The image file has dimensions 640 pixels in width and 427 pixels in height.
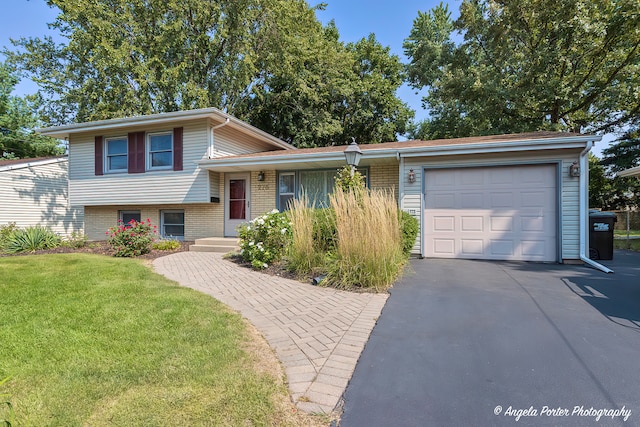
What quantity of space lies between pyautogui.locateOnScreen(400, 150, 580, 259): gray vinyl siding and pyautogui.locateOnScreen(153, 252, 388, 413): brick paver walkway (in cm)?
400

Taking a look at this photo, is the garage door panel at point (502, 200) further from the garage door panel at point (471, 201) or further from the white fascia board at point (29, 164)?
the white fascia board at point (29, 164)

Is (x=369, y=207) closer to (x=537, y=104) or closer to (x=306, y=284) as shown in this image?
(x=306, y=284)

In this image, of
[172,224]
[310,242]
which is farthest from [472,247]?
[172,224]

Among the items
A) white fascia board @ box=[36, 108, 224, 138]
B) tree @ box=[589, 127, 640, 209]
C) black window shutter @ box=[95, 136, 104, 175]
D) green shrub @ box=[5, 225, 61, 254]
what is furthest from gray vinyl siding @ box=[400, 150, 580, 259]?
tree @ box=[589, 127, 640, 209]

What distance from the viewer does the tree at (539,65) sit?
11.7 m

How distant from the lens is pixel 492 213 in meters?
7.20

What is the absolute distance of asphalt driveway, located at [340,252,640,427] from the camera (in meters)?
1.94

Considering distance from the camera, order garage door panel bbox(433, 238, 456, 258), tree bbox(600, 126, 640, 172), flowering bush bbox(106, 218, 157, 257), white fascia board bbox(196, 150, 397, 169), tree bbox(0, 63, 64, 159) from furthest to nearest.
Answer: tree bbox(0, 63, 64, 159) < tree bbox(600, 126, 640, 172) < white fascia board bbox(196, 150, 397, 169) < flowering bush bbox(106, 218, 157, 257) < garage door panel bbox(433, 238, 456, 258)

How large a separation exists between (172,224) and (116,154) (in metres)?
2.96

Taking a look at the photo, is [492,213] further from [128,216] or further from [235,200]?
[128,216]

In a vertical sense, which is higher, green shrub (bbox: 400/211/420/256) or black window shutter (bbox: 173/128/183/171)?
black window shutter (bbox: 173/128/183/171)

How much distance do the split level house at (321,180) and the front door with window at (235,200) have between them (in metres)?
0.03

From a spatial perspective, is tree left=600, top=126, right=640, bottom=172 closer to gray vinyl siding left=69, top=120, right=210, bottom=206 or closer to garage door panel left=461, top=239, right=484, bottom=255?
garage door panel left=461, top=239, right=484, bottom=255

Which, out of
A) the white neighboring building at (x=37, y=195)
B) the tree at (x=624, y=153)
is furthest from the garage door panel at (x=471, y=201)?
the tree at (x=624, y=153)
